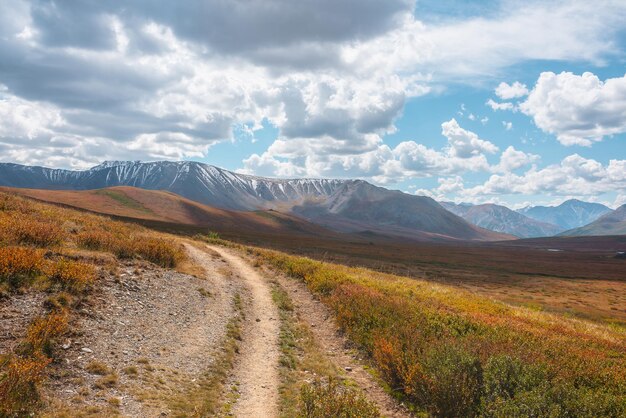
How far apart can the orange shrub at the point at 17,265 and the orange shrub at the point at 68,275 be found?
1.37 feet

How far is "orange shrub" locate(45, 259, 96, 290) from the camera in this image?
Answer: 13.0 m

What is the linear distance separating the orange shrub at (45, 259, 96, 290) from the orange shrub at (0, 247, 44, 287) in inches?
16.4

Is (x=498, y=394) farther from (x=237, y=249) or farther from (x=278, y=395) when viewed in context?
(x=237, y=249)

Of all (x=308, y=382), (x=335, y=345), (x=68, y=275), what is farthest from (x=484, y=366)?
(x=68, y=275)

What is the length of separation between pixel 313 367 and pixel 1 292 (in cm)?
1045

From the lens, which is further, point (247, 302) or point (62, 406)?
point (247, 302)

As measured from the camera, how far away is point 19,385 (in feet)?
24.7

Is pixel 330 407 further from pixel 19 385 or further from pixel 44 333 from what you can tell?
pixel 44 333

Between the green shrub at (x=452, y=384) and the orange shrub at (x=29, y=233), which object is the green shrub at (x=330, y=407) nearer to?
the green shrub at (x=452, y=384)

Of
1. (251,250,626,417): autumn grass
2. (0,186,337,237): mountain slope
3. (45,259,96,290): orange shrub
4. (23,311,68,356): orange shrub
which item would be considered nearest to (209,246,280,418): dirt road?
(251,250,626,417): autumn grass

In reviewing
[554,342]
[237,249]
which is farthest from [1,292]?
[237,249]

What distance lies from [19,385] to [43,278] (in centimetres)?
627

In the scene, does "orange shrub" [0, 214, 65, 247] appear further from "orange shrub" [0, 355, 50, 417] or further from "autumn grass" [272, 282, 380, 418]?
"autumn grass" [272, 282, 380, 418]

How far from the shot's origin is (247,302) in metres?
21.8
